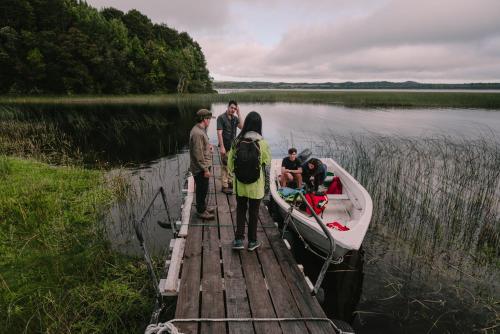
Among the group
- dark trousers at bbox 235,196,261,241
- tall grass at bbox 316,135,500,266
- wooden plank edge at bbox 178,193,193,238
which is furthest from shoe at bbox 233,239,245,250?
tall grass at bbox 316,135,500,266

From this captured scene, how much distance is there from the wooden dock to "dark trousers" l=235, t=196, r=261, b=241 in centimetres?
33

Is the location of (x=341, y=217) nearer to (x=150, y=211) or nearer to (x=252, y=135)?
(x=252, y=135)

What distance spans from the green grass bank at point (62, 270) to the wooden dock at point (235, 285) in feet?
2.83

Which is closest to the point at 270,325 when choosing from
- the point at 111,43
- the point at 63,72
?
the point at 63,72

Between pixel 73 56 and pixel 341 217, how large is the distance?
5661 cm

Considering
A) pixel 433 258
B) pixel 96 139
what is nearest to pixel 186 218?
pixel 433 258

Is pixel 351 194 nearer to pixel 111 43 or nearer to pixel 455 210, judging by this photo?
pixel 455 210

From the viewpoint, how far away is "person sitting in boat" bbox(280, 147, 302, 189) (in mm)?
7844

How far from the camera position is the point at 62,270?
193 inches

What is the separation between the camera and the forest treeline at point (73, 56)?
44.9 metres

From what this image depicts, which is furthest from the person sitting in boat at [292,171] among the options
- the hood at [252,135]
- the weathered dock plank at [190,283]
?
the hood at [252,135]

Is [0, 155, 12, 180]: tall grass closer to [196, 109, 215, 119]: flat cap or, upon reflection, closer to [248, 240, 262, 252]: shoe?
[196, 109, 215, 119]: flat cap

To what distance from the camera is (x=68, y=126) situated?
20.8 metres

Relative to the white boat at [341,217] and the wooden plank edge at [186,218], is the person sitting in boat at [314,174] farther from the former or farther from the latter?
the wooden plank edge at [186,218]
